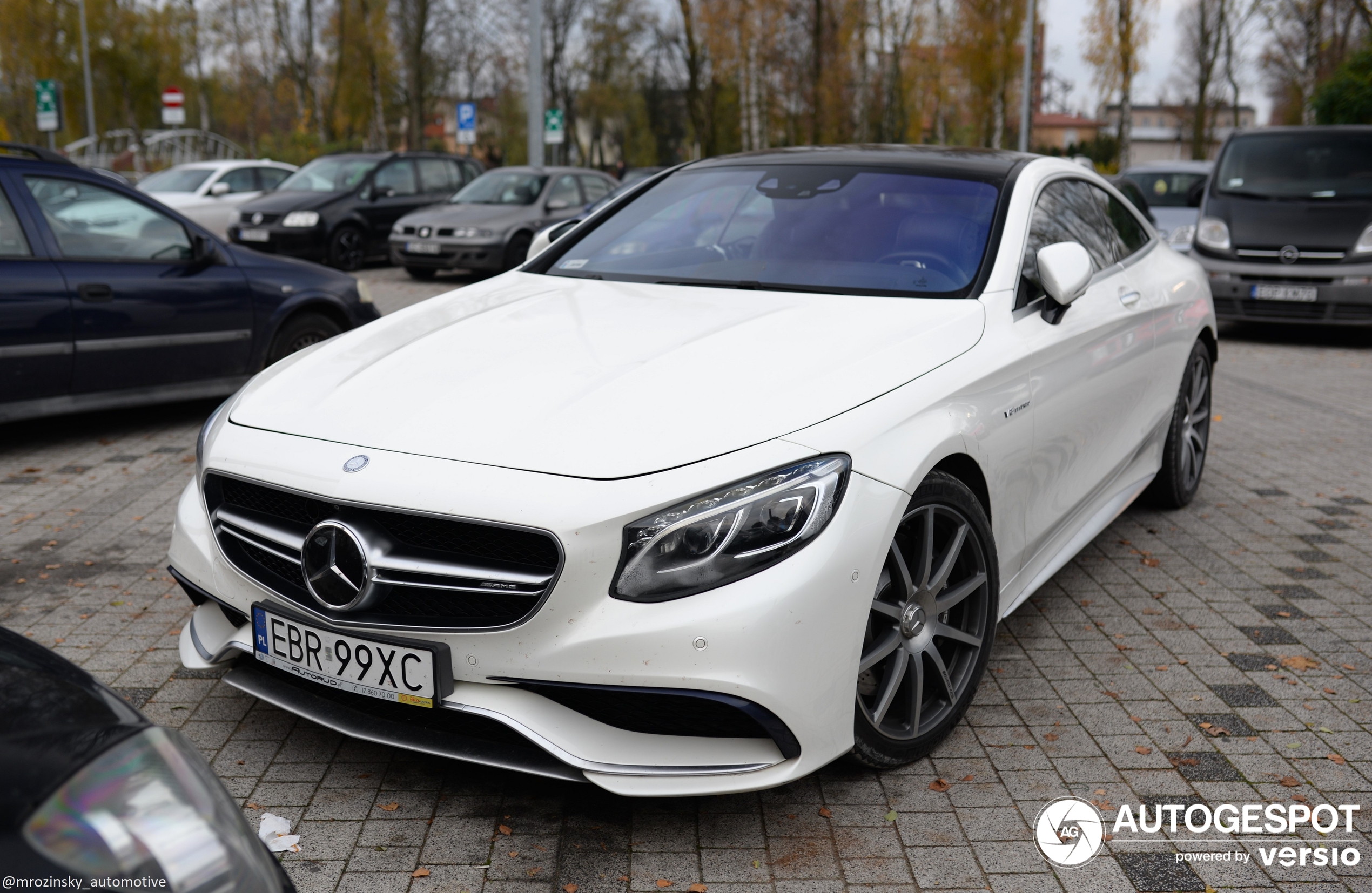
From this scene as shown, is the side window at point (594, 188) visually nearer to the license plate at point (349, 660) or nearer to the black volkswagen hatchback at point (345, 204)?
the black volkswagen hatchback at point (345, 204)

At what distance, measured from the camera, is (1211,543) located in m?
5.12

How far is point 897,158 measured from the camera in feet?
14.2

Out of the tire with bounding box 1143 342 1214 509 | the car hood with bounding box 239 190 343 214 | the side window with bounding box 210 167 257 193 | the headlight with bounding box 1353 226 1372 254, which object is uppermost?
the side window with bounding box 210 167 257 193

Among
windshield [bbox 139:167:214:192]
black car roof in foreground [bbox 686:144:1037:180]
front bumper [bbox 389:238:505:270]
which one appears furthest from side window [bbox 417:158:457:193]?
black car roof in foreground [bbox 686:144:1037:180]

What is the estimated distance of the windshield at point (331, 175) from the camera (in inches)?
660

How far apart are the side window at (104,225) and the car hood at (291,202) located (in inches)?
371

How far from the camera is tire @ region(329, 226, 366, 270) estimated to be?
1625cm

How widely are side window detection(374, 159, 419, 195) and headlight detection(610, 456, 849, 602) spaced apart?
51.2 feet

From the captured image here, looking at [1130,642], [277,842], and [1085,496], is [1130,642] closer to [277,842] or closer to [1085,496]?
[1085,496]

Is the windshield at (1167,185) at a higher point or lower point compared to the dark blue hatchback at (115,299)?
higher

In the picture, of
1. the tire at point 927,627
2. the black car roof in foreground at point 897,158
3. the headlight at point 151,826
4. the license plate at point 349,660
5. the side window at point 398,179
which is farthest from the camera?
Result: the side window at point 398,179

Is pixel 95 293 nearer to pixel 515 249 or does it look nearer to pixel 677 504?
pixel 677 504

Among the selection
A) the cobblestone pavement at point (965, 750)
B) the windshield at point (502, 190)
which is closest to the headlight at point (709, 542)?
the cobblestone pavement at point (965, 750)

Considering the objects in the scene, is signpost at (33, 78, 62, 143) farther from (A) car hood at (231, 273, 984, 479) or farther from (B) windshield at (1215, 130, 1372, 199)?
(A) car hood at (231, 273, 984, 479)
